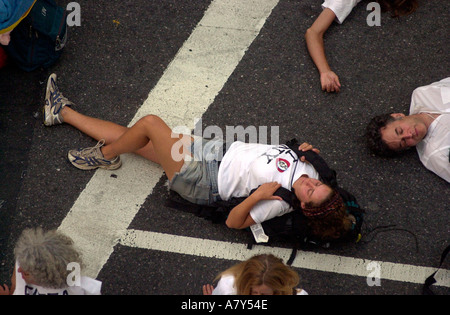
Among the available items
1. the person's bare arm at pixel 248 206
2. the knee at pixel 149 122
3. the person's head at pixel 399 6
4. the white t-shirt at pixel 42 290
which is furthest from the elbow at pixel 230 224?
the person's head at pixel 399 6

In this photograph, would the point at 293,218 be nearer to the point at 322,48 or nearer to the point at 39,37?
the point at 322,48

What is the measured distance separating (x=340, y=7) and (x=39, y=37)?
9.15ft

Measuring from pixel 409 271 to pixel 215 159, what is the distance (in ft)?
5.74

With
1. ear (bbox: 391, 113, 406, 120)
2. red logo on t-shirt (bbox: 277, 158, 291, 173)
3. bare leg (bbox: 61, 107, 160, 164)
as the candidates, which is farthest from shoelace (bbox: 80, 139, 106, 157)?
ear (bbox: 391, 113, 406, 120)

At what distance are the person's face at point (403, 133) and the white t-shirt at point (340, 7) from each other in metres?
1.22

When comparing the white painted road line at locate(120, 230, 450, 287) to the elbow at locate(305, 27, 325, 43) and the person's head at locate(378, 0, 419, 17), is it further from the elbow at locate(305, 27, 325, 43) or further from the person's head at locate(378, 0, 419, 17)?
the person's head at locate(378, 0, 419, 17)

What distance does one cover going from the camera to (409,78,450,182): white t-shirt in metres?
3.75

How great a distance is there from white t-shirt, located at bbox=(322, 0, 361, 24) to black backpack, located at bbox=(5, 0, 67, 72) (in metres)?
2.48

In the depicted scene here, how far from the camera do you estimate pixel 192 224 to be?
3.66 metres

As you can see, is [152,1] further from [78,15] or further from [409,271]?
[409,271]

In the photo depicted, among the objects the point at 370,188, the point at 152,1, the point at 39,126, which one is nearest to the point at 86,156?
the point at 39,126

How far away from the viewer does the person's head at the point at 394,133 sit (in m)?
3.72

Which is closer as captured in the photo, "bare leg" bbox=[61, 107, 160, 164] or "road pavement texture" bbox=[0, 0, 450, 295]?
"road pavement texture" bbox=[0, 0, 450, 295]

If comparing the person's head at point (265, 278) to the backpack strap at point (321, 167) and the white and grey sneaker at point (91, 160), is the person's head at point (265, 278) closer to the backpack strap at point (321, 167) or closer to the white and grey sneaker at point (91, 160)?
the backpack strap at point (321, 167)
